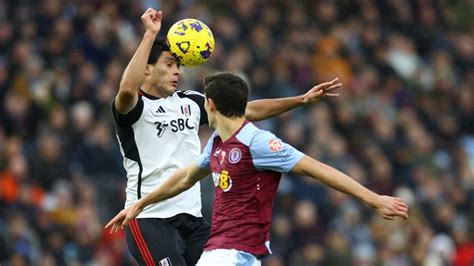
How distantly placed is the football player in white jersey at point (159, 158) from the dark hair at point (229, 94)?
0.98m

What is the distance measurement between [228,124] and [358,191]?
0.96m

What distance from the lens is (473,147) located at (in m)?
20.0

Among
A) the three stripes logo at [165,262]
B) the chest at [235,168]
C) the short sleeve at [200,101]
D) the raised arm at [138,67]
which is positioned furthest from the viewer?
the short sleeve at [200,101]

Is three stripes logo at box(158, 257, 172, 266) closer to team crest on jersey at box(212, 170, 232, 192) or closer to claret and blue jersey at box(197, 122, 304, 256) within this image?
claret and blue jersey at box(197, 122, 304, 256)

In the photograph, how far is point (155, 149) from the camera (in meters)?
8.47

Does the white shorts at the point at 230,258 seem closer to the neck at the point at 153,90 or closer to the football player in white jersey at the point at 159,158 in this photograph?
the football player in white jersey at the point at 159,158

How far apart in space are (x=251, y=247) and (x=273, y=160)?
582 millimetres

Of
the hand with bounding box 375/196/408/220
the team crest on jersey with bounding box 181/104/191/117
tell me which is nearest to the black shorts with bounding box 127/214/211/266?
the team crest on jersey with bounding box 181/104/191/117

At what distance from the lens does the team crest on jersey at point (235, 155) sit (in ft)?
24.3

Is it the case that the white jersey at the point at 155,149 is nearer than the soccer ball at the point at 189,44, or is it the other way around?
the white jersey at the point at 155,149

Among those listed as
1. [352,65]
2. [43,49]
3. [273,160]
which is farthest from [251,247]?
[352,65]

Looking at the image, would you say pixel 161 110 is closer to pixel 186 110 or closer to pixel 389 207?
pixel 186 110

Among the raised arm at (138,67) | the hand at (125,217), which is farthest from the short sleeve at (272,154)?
the raised arm at (138,67)

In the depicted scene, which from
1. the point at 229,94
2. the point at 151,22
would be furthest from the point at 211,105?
the point at 151,22
